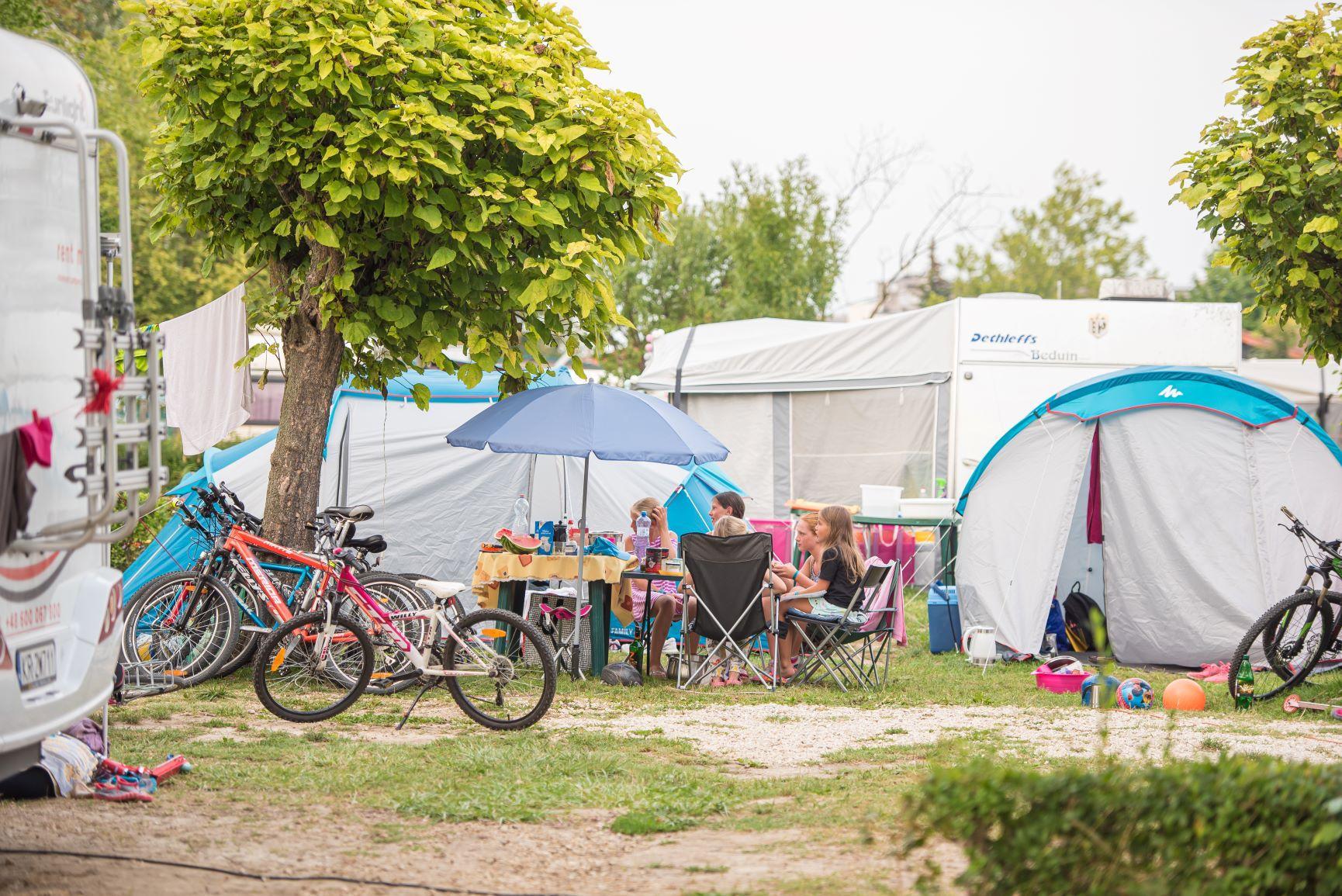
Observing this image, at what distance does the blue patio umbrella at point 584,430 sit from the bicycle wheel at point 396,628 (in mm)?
942

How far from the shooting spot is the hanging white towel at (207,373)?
8.19 metres

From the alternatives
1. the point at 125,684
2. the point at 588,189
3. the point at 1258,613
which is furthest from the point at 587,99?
the point at 1258,613

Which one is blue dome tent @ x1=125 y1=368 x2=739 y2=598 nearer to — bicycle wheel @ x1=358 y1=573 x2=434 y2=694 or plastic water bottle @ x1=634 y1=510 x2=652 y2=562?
A: plastic water bottle @ x1=634 y1=510 x2=652 y2=562

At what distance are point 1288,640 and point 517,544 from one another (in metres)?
4.68

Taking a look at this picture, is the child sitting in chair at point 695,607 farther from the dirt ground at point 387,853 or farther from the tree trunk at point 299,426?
the dirt ground at point 387,853

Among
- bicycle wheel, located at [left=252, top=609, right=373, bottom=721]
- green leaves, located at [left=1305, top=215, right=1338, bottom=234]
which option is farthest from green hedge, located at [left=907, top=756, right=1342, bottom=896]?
green leaves, located at [left=1305, top=215, right=1338, bottom=234]

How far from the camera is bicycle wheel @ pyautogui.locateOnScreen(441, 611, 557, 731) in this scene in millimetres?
6281

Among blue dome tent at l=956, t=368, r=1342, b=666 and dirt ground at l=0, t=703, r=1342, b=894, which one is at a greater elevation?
blue dome tent at l=956, t=368, r=1342, b=666

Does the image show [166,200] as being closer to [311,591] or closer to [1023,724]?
[311,591]

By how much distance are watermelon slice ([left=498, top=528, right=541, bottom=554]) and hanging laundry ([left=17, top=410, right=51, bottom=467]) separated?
4673 millimetres

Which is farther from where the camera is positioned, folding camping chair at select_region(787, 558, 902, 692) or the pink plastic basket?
the pink plastic basket

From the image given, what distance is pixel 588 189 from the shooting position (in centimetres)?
734

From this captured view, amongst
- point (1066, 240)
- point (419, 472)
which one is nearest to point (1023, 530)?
point (419, 472)

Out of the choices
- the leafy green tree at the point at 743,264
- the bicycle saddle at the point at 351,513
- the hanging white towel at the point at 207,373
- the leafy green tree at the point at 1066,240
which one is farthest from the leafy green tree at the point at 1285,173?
the leafy green tree at the point at 1066,240
